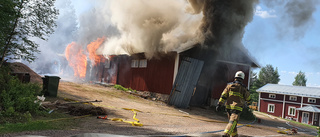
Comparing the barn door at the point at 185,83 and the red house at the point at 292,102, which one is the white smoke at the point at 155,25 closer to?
the barn door at the point at 185,83

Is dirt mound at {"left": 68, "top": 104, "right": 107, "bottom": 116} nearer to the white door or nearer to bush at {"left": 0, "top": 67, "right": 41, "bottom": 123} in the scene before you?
bush at {"left": 0, "top": 67, "right": 41, "bottom": 123}

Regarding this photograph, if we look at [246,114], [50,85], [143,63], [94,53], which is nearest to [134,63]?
[143,63]

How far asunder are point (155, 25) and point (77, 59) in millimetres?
18111

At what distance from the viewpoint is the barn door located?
1538 cm

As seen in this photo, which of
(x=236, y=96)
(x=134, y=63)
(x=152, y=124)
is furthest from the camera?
(x=134, y=63)

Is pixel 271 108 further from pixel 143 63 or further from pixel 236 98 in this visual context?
pixel 236 98

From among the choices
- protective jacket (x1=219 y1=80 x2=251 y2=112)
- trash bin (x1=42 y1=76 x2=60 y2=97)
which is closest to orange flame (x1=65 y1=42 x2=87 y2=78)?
trash bin (x1=42 y1=76 x2=60 y2=97)

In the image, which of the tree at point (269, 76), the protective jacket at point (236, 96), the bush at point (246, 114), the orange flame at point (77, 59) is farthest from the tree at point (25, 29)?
the tree at point (269, 76)

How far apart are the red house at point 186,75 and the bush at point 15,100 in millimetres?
9208

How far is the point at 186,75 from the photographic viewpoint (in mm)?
15555

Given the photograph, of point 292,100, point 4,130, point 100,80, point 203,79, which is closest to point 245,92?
point 4,130

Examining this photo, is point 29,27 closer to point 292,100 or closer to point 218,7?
point 218,7

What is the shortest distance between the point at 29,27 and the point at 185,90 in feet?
30.8

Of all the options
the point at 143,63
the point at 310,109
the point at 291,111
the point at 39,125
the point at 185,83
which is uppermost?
the point at 143,63
